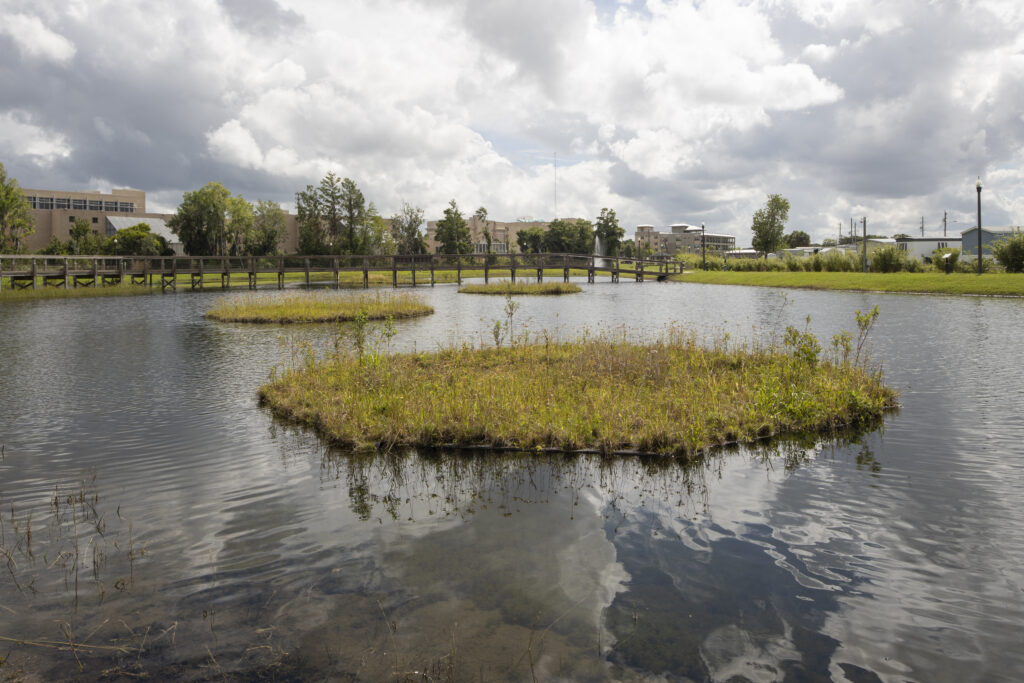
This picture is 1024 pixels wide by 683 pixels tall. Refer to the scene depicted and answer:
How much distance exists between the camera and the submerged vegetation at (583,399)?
10234mm

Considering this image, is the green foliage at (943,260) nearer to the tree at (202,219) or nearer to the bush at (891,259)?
the bush at (891,259)

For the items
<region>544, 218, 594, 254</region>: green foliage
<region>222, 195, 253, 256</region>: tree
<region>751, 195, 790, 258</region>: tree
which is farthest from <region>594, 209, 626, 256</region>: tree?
<region>222, 195, 253, 256</region>: tree

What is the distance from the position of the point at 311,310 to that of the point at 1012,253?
48.7 m

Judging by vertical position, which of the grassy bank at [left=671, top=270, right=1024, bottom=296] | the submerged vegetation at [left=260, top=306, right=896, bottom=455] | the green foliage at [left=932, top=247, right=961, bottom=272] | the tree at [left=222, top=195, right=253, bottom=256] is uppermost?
the tree at [left=222, top=195, right=253, bottom=256]

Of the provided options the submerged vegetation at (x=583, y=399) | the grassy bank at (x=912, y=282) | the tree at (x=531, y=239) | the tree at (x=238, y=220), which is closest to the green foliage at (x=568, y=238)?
the tree at (x=531, y=239)

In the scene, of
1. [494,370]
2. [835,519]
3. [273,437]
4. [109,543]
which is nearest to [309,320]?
[494,370]

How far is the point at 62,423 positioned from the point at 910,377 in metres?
18.4

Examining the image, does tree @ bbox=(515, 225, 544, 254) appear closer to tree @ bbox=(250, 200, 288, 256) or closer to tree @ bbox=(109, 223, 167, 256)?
tree @ bbox=(250, 200, 288, 256)

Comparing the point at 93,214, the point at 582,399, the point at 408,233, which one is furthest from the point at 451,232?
the point at 582,399

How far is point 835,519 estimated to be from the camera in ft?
23.6

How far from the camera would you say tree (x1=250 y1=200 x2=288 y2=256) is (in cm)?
10775

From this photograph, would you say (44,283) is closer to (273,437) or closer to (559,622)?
(273,437)

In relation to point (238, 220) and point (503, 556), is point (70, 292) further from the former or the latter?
point (238, 220)

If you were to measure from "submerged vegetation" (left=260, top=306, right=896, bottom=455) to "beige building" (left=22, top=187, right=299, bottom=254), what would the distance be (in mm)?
111501
